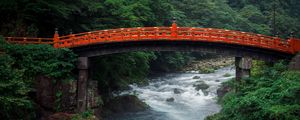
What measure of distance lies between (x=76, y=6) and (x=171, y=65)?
26.8 m

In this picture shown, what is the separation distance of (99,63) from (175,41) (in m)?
8.85

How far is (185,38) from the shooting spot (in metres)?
34.1

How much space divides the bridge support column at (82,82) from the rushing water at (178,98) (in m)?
4.06

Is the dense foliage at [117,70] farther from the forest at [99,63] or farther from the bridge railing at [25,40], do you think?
the bridge railing at [25,40]

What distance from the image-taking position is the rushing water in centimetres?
3953

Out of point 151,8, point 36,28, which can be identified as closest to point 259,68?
point 36,28

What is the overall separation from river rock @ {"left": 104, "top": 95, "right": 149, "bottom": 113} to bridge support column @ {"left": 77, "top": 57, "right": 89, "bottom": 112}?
16.7 feet

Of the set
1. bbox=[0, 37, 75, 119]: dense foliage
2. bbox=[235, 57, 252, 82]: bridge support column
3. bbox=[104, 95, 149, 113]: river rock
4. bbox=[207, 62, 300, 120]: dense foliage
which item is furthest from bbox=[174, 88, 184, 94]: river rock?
bbox=[207, 62, 300, 120]: dense foliage

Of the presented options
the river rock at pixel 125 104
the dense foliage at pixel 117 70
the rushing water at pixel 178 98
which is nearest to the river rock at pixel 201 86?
the rushing water at pixel 178 98

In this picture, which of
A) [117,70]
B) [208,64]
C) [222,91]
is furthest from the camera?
[208,64]

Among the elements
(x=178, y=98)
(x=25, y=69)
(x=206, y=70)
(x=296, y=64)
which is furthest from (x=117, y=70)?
(x=206, y=70)

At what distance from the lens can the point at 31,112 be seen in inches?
1207

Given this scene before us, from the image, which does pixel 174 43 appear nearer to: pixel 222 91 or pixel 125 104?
pixel 125 104

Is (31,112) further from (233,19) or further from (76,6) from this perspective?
(233,19)
